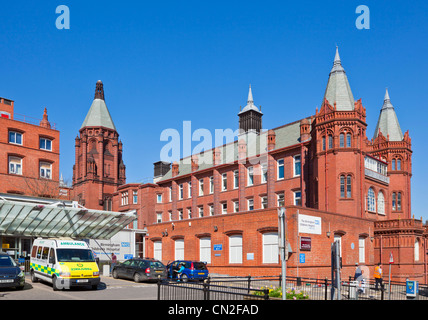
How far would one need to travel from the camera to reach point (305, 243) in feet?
100

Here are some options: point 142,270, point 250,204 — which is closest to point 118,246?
point 250,204

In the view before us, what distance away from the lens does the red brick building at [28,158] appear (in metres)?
47.2

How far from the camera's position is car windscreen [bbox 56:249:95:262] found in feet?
68.5

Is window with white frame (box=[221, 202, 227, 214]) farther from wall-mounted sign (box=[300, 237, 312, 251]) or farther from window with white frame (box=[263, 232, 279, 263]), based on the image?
wall-mounted sign (box=[300, 237, 312, 251])

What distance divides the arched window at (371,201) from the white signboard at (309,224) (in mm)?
11998

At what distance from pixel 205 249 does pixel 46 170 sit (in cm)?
2318

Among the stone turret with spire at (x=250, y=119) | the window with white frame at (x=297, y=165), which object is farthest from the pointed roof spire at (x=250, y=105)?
the window with white frame at (x=297, y=165)

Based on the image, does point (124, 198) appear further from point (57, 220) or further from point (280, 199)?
point (57, 220)

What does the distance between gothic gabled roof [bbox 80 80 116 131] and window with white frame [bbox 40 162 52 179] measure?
30805 millimetres

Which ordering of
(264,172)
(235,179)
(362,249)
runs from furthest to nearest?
(235,179) < (264,172) < (362,249)

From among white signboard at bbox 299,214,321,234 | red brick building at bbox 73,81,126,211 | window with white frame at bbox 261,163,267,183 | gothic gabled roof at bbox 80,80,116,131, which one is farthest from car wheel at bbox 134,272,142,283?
gothic gabled roof at bbox 80,80,116,131

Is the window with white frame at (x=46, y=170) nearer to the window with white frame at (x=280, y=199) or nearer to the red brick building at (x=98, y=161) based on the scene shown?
the red brick building at (x=98, y=161)
